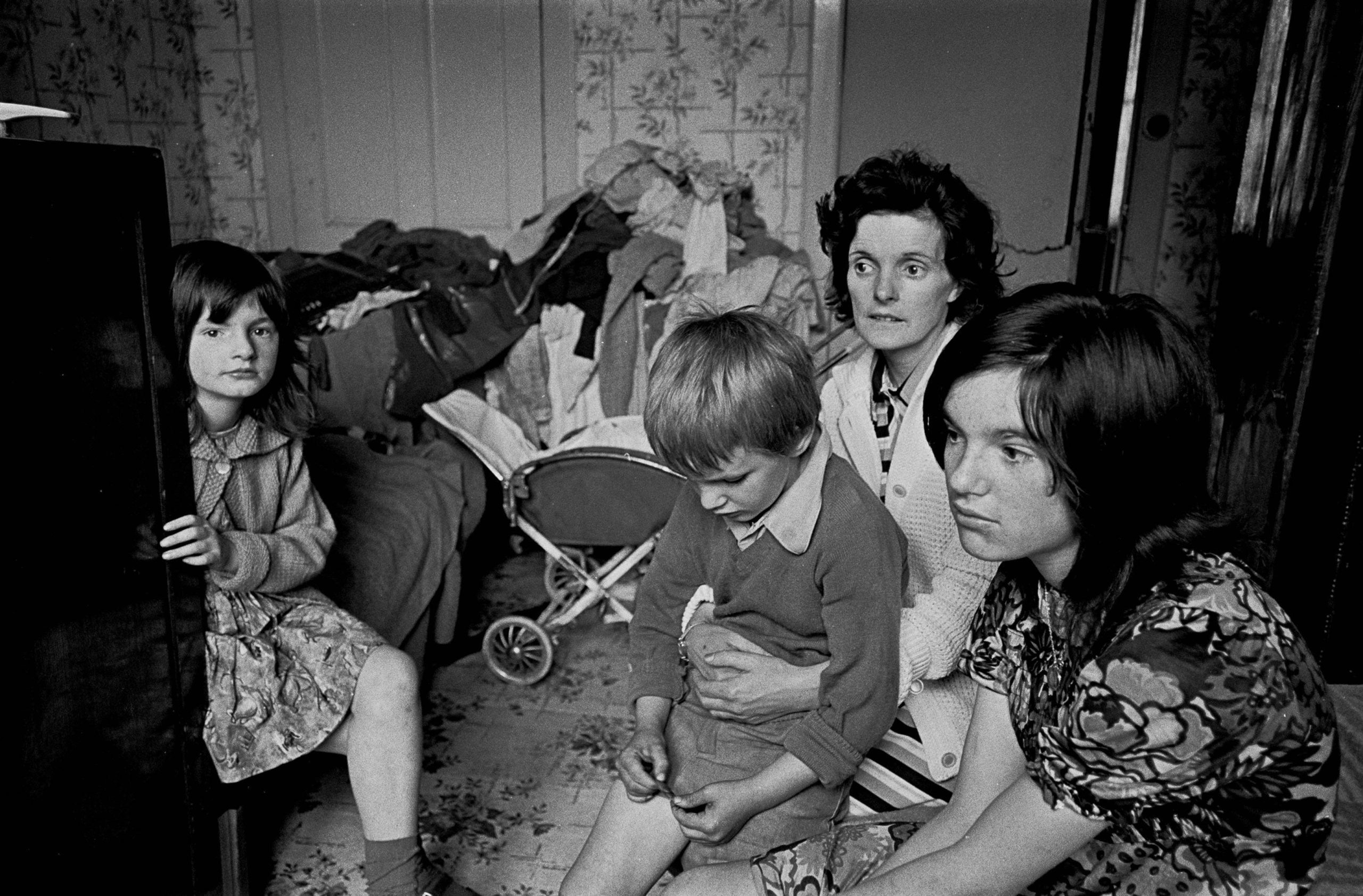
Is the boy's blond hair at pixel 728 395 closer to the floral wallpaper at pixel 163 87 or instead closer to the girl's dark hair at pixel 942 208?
the girl's dark hair at pixel 942 208

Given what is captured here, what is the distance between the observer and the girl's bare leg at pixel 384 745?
171 centimetres

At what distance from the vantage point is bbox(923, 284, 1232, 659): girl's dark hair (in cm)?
Answer: 90

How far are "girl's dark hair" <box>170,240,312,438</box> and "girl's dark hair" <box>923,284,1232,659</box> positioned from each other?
4.01 ft

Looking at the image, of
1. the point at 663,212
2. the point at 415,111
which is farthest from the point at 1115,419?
the point at 415,111

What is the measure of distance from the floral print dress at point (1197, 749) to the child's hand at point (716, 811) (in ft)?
1.21

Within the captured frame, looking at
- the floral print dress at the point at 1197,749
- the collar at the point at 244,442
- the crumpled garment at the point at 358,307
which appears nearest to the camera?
the floral print dress at the point at 1197,749

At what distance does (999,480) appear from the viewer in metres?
0.95

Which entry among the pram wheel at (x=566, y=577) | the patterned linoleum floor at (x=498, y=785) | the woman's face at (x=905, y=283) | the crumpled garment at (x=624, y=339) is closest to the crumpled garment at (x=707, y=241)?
the crumpled garment at (x=624, y=339)

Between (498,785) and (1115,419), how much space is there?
1.74 m

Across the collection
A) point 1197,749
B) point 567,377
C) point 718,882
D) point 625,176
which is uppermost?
point 625,176

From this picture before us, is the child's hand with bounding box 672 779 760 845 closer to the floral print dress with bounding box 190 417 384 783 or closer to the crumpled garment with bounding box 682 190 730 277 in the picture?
the floral print dress with bounding box 190 417 384 783

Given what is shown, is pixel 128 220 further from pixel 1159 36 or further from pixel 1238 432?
pixel 1159 36

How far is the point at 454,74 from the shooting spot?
399 cm

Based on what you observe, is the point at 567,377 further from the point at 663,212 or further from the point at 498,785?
the point at 498,785
